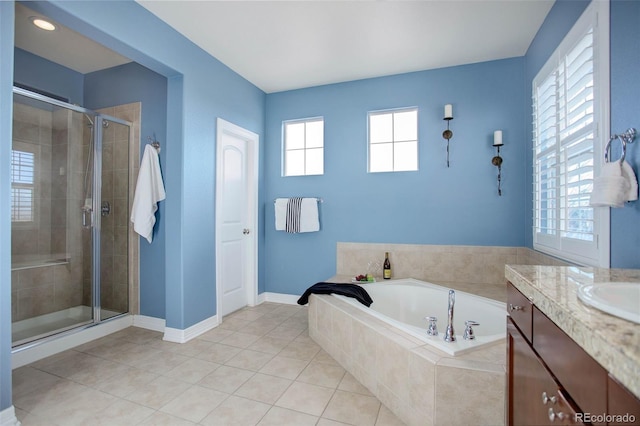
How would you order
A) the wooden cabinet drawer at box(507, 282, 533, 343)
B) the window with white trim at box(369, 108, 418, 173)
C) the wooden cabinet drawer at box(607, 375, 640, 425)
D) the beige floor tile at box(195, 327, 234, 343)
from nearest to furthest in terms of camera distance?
the wooden cabinet drawer at box(607, 375, 640, 425) → the wooden cabinet drawer at box(507, 282, 533, 343) → the beige floor tile at box(195, 327, 234, 343) → the window with white trim at box(369, 108, 418, 173)

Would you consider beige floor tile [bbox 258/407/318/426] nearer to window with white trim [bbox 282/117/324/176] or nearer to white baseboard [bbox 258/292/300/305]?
white baseboard [bbox 258/292/300/305]

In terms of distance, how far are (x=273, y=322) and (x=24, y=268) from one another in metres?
2.38

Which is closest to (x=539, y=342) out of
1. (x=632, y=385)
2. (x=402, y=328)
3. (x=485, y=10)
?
(x=632, y=385)

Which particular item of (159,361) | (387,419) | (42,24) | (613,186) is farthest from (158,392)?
(42,24)

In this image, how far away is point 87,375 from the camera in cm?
212

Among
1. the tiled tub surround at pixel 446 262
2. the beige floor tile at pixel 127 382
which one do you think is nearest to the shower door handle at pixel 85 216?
the beige floor tile at pixel 127 382

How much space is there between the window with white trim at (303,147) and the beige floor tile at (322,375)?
222cm

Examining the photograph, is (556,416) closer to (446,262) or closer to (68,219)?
(446,262)

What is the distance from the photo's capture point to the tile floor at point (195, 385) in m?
1.69

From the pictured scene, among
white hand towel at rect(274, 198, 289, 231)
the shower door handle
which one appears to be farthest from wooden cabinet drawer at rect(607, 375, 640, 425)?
the shower door handle

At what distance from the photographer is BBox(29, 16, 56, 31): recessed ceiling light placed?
8.08 ft

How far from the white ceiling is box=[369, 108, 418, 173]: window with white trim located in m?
0.48

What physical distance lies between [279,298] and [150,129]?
2.46 metres

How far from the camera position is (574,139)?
187cm
